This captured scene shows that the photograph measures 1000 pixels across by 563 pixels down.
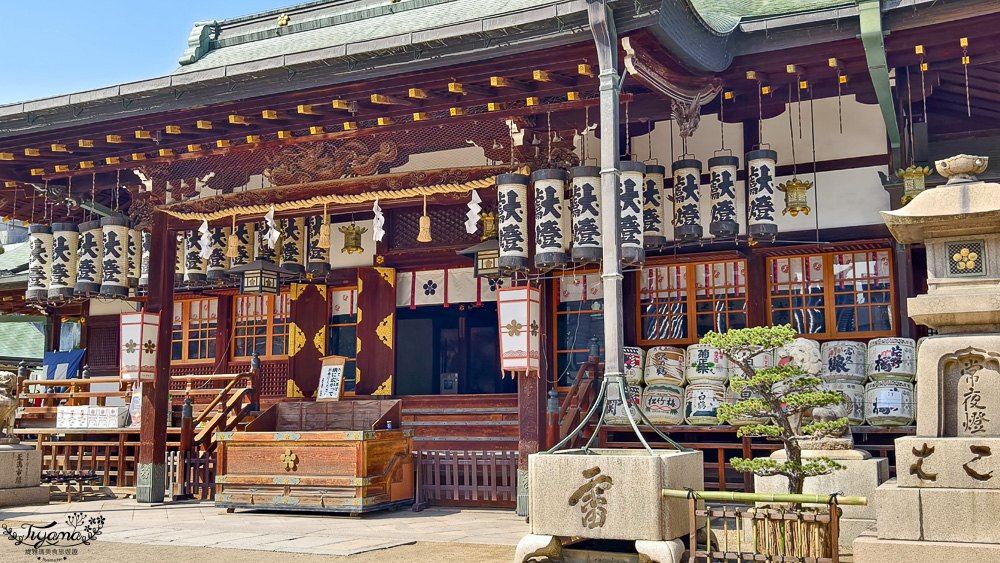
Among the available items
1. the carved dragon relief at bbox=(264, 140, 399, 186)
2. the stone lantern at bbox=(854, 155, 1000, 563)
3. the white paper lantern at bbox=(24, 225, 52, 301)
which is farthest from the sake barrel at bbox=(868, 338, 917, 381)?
the white paper lantern at bbox=(24, 225, 52, 301)

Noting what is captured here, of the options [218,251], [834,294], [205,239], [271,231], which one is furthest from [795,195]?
[218,251]

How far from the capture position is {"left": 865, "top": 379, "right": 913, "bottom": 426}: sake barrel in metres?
10.9

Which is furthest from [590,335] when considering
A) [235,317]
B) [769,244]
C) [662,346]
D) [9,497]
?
[9,497]

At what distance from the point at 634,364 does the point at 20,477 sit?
353 inches

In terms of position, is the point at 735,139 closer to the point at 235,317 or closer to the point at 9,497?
the point at 235,317

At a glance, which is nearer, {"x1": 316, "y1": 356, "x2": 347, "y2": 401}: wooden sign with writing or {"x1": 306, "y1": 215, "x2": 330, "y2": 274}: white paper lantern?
{"x1": 316, "y1": 356, "x2": 347, "y2": 401}: wooden sign with writing

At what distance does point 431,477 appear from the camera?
12648 millimetres

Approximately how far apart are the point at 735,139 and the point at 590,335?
141 inches

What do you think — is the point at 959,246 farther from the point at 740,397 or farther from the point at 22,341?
the point at 22,341

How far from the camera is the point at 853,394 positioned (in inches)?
443

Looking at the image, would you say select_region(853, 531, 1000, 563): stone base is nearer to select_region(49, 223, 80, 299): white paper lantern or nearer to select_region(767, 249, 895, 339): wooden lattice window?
select_region(767, 249, 895, 339): wooden lattice window

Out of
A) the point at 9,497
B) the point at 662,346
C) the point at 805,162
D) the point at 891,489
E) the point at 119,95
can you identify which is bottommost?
the point at 9,497

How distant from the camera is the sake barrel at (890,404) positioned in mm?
10852

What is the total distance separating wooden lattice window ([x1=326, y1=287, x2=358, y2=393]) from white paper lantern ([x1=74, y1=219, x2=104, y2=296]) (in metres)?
3.83
